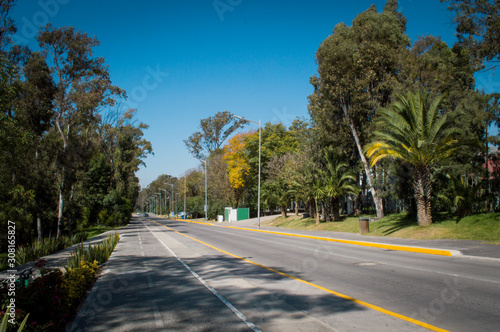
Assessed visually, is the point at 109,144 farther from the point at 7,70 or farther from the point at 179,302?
the point at 179,302

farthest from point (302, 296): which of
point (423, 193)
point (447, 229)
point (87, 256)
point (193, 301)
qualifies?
point (423, 193)

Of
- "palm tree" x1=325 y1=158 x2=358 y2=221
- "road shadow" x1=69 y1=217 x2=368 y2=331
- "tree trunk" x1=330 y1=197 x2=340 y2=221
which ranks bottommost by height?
"road shadow" x1=69 y1=217 x2=368 y2=331

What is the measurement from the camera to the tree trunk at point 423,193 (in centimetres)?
1894

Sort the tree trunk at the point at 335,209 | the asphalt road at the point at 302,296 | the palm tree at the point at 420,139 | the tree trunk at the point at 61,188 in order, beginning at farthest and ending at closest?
1. the tree trunk at the point at 335,209
2. the tree trunk at the point at 61,188
3. the palm tree at the point at 420,139
4. the asphalt road at the point at 302,296

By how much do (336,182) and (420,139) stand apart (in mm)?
10668

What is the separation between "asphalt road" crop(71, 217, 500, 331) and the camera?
5.40 meters

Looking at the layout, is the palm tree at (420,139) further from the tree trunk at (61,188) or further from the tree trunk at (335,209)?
the tree trunk at (61,188)

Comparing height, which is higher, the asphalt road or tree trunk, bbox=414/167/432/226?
tree trunk, bbox=414/167/432/226

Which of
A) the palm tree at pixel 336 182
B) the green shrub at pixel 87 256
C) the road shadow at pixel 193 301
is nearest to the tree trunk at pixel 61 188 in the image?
the green shrub at pixel 87 256

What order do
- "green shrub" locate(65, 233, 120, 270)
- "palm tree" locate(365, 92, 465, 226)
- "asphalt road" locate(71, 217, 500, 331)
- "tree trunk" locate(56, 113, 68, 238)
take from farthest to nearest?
"tree trunk" locate(56, 113, 68, 238), "palm tree" locate(365, 92, 465, 226), "green shrub" locate(65, 233, 120, 270), "asphalt road" locate(71, 217, 500, 331)

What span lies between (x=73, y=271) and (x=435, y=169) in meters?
20.1

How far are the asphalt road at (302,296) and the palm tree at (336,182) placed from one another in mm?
16142

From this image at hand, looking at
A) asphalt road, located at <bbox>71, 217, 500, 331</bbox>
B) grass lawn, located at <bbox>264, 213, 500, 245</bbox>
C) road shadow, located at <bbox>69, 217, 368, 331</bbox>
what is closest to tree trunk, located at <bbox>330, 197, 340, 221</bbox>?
grass lawn, located at <bbox>264, 213, 500, 245</bbox>

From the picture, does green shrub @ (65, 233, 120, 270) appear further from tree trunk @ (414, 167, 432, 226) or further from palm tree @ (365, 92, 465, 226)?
tree trunk @ (414, 167, 432, 226)
